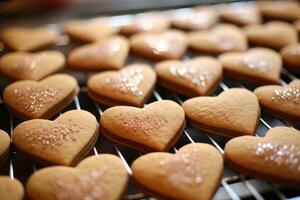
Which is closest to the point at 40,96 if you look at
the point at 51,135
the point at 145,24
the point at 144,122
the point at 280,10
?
the point at 51,135

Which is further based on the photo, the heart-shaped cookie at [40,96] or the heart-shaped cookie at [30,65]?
the heart-shaped cookie at [30,65]

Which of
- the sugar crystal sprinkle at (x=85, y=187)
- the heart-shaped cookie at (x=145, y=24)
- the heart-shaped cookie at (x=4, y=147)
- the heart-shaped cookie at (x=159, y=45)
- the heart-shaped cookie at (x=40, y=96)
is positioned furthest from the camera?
the heart-shaped cookie at (x=145, y=24)

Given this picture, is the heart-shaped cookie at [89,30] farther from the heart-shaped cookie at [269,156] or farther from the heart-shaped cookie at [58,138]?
the heart-shaped cookie at [269,156]

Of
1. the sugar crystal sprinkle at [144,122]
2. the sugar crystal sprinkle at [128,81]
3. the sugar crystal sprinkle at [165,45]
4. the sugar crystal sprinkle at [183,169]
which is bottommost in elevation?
the sugar crystal sprinkle at [183,169]

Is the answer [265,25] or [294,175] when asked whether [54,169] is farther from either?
[265,25]

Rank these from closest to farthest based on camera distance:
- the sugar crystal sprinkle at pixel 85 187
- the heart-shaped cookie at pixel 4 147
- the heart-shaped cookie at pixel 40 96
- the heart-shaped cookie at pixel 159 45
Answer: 1. the sugar crystal sprinkle at pixel 85 187
2. the heart-shaped cookie at pixel 4 147
3. the heart-shaped cookie at pixel 40 96
4. the heart-shaped cookie at pixel 159 45

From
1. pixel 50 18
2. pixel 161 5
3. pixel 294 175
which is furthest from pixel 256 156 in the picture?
pixel 50 18

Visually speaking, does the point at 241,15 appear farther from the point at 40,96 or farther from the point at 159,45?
the point at 40,96

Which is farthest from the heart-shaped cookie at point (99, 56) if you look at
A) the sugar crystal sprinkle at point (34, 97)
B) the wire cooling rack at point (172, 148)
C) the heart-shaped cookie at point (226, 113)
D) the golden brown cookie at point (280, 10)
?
the golden brown cookie at point (280, 10)

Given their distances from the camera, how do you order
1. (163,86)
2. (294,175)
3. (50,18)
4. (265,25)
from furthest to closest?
(50,18)
(265,25)
(163,86)
(294,175)
